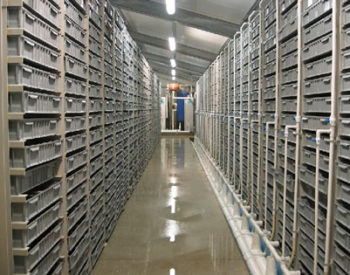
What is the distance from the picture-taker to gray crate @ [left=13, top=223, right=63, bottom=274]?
6.88ft

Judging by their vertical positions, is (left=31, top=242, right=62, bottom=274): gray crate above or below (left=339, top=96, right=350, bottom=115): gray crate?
below

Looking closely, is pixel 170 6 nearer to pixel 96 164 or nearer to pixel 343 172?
pixel 96 164

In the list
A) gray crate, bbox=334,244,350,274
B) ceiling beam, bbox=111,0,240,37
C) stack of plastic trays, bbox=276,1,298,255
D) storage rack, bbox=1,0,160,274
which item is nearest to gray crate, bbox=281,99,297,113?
stack of plastic trays, bbox=276,1,298,255

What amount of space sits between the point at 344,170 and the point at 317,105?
0.61 metres

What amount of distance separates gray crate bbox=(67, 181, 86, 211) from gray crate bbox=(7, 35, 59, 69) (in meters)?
1.04

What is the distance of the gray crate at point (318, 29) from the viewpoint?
8.09 feet

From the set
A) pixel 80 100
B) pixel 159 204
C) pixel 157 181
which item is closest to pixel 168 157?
pixel 157 181

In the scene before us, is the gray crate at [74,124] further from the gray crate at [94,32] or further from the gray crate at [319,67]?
the gray crate at [319,67]

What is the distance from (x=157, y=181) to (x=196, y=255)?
4.19 meters

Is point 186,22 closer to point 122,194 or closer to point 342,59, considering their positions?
point 122,194

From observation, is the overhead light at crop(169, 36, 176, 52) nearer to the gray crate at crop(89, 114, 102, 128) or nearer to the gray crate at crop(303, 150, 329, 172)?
the gray crate at crop(89, 114, 102, 128)

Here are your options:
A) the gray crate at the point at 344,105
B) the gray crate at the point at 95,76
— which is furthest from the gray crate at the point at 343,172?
the gray crate at the point at 95,76

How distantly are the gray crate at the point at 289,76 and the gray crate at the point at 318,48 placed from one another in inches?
9.6

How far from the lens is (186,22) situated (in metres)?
6.38
